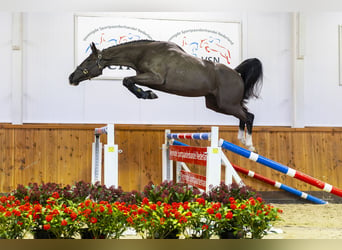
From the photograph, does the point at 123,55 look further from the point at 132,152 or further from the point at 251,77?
the point at 132,152

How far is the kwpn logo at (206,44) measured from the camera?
5711 mm

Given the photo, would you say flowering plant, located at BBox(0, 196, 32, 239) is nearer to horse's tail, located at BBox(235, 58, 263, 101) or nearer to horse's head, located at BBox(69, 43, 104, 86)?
horse's head, located at BBox(69, 43, 104, 86)

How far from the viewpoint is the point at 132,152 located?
5.50 meters

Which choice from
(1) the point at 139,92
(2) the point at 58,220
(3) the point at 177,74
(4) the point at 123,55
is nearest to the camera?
(2) the point at 58,220

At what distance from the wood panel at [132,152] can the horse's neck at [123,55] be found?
1819mm

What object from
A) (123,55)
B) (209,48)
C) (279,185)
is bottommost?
(279,185)

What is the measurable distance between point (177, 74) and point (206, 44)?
2238 mm

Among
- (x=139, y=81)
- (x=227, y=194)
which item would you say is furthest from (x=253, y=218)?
(x=139, y=81)

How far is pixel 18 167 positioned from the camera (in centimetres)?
529

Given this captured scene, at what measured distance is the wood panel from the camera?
5305 millimetres

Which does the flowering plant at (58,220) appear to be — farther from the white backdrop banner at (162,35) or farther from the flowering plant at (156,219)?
the white backdrop banner at (162,35)

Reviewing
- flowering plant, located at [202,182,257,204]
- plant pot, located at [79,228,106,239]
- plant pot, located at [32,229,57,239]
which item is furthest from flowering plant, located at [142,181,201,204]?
plant pot, located at [32,229,57,239]

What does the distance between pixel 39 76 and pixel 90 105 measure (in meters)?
0.69

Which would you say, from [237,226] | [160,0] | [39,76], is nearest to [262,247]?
[237,226]
